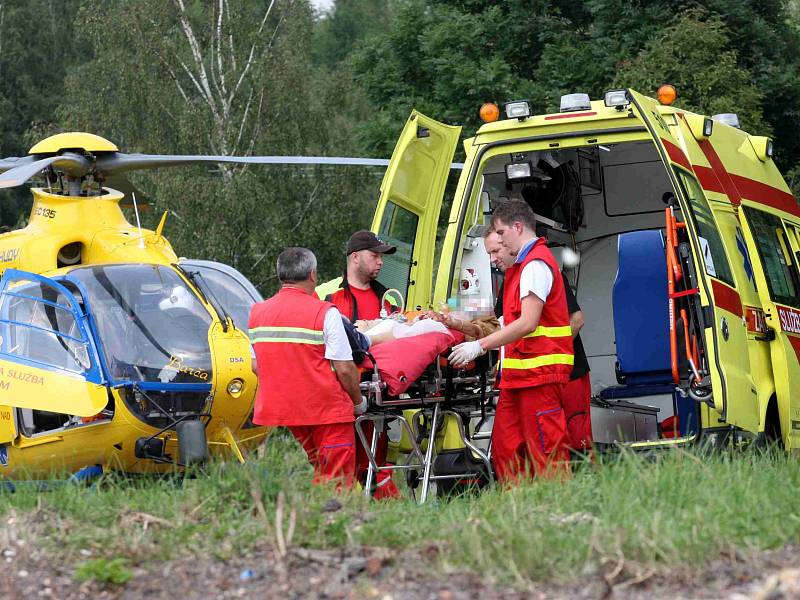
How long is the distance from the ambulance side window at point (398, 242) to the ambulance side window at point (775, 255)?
2.15m

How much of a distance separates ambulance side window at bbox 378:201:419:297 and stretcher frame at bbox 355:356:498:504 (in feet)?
3.29

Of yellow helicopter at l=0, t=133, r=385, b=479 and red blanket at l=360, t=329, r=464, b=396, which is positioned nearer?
red blanket at l=360, t=329, r=464, b=396

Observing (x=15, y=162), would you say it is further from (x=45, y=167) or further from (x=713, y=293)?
(x=713, y=293)

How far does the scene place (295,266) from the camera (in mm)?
6273

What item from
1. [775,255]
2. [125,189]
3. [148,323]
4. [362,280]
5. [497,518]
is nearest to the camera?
[497,518]

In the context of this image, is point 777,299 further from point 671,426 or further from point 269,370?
point 269,370

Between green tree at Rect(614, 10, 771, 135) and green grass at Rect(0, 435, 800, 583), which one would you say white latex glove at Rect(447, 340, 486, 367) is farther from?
green tree at Rect(614, 10, 771, 135)

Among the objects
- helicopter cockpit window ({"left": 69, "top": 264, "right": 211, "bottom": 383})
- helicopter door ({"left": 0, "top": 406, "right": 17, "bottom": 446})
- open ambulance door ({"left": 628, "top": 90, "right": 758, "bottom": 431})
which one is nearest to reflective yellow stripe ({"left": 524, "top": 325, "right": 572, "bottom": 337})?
open ambulance door ({"left": 628, "top": 90, "right": 758, "bottom": 431})

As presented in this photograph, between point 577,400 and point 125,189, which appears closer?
point 577,400

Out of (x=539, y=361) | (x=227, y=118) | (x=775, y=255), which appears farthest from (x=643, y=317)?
(x=227, y=118)

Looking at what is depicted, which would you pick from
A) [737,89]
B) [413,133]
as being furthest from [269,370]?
[737,89]

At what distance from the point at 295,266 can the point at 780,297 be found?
3.28 meters

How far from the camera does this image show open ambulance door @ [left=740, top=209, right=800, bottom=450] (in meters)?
7.00

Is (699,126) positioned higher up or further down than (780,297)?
higher up
